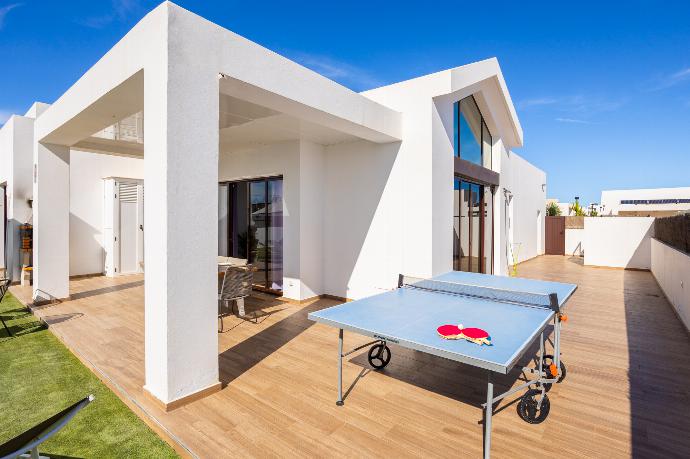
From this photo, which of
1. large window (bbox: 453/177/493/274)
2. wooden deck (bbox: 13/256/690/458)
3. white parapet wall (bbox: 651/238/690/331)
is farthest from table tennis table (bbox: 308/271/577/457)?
large window (bbox: 453/177/493/274)

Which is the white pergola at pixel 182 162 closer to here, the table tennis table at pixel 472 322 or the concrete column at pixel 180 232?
the concrete column at pixel 180 232

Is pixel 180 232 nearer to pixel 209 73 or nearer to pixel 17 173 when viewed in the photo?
pixel 209 73

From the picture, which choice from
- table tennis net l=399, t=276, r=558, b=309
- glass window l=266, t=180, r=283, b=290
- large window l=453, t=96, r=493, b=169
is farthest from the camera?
large window l=453, t=96, r=493, b=169

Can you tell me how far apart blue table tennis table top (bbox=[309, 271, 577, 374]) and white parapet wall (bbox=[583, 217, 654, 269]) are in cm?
1373

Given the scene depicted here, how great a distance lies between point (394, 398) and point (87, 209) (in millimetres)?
12336

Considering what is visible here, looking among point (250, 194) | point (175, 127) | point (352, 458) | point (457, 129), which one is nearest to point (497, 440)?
point (352, 458)

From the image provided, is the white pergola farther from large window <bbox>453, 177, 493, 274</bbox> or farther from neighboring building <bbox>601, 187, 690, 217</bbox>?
neighboring building <bbox>601, 187, 690, 217</bbox>

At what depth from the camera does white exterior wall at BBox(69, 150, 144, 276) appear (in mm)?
11758

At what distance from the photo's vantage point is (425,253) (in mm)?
7344

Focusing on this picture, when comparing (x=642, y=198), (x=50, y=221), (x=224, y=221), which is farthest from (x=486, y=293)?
(x=642, y=198)

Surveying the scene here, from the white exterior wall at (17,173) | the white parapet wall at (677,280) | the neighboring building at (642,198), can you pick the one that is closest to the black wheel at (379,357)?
the white parapet wall at (677,280)

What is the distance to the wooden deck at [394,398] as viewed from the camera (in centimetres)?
319

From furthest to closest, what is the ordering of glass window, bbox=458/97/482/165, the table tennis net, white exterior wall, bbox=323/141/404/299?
1. glass window, bbox=458/97/482/165
2. white exterior wall, bbox=323/141/404/299
3. the table tennis net

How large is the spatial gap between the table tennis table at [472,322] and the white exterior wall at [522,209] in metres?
8.27
